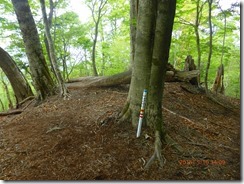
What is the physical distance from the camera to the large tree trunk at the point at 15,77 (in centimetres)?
682

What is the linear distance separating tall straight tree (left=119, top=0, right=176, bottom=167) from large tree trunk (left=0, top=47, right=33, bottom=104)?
5048 mm

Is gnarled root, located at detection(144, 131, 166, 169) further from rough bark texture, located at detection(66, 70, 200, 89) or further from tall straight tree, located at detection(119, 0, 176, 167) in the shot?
rough bark texture, located at detection(66, 70, 200, 89)

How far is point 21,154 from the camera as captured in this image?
3266mm

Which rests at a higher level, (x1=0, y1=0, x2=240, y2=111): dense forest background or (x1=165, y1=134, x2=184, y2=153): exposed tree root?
(x1=0, y1=0, x2=240, y2=111): dense forest background

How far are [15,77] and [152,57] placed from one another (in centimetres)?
560

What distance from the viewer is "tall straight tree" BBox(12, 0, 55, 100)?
19.6 ft

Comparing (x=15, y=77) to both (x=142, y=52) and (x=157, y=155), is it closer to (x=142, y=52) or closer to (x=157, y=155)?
(x=142, y=52)

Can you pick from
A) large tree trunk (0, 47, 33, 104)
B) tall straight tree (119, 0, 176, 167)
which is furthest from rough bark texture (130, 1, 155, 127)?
Result: large tree trunk (0, 47, 33, 104)

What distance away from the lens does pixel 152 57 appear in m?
3.38

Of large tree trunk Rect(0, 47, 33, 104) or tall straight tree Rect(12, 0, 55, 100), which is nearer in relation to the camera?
tall straight tree Rect(12, 0, 55, 100)

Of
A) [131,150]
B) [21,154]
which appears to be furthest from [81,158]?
[21,154]
